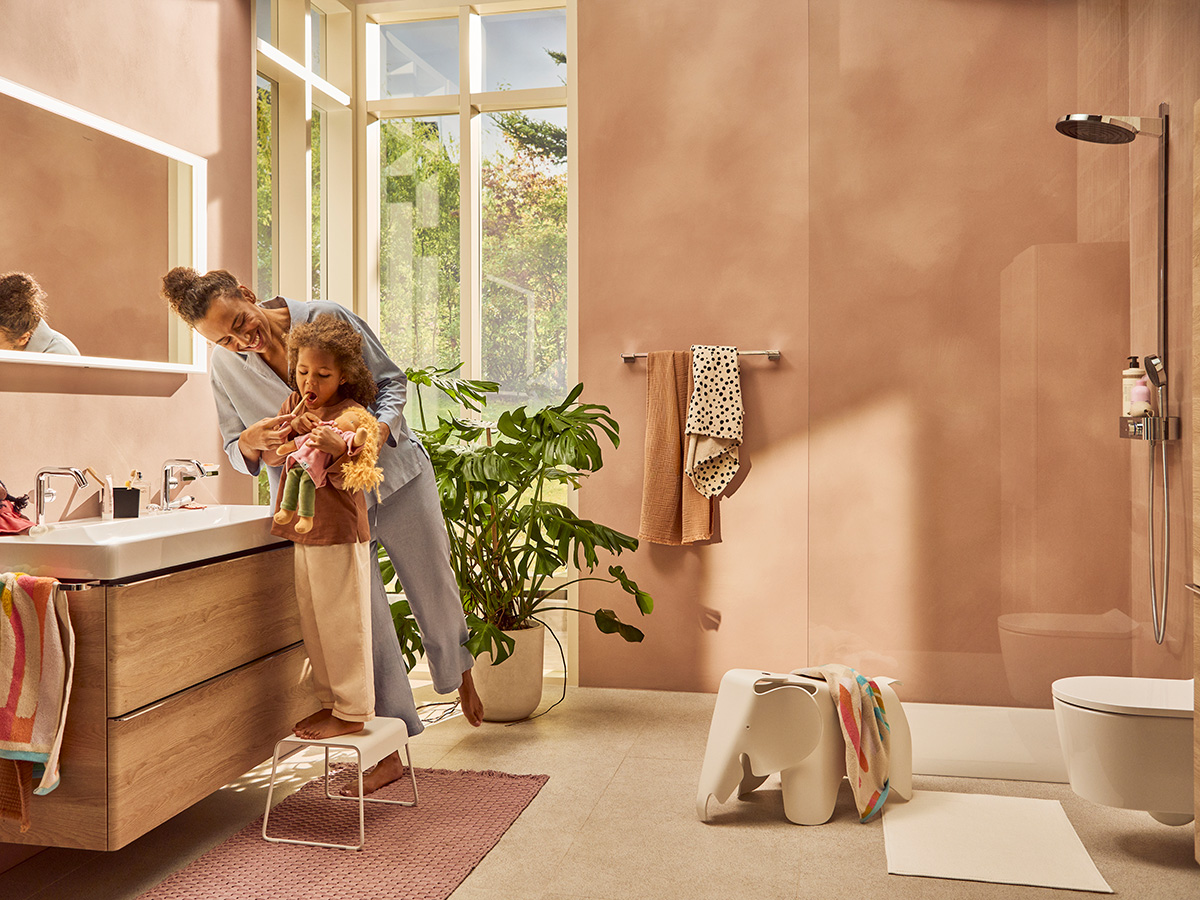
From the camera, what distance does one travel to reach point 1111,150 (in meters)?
2.39

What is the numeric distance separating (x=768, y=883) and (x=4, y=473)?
73.4 inches

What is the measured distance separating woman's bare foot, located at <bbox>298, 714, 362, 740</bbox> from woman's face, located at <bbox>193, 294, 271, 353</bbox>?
89cm

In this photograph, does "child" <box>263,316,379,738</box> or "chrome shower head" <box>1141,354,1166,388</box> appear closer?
"child" <box>263,316,379,738</box>

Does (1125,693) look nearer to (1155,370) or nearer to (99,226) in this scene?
(1155,370)

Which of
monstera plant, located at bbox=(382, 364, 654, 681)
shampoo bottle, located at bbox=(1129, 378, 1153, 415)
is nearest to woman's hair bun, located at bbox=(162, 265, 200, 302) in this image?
monstera plant, located at bbox=(382, 364, 654, 681)

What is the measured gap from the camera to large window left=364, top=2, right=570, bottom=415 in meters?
3.67

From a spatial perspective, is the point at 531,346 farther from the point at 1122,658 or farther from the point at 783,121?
the point at 1122,658

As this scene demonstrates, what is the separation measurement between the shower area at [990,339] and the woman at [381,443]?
105 centimetres

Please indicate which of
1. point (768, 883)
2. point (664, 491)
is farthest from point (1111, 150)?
point (768, 883)

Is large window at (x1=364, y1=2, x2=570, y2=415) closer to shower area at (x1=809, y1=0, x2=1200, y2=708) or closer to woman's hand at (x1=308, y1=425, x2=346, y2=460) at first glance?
shower area at (x1=809, y1=0, x2=1200, y2=708)

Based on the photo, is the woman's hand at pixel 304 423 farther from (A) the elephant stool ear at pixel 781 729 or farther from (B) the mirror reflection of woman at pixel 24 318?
(A) the elephant stool ear at pixel 781 729

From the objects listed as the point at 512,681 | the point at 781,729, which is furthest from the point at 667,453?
the point at 781,729

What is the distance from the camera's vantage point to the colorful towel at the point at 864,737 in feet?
7.49

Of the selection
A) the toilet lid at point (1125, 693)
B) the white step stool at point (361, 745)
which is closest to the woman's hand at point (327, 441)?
the white step stool at point (361, 745)
